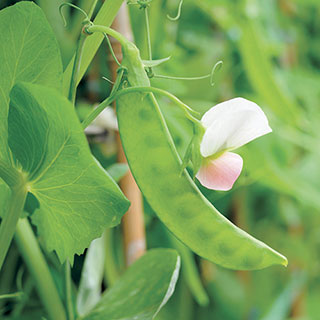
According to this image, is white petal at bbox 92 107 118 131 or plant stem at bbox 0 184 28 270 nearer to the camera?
plant stem at bbox 0 184 28 270

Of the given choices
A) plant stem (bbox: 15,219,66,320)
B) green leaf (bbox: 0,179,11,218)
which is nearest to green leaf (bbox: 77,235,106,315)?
plant stem (bbox: 15,219,66,320)

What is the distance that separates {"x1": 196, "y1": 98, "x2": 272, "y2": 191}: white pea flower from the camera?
20cm

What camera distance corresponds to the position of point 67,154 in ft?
0.70

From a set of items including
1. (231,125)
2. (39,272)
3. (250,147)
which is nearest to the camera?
(231,125)

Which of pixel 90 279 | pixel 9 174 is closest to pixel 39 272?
pixel 90 279

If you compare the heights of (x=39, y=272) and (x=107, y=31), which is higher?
(x=107, y=31)

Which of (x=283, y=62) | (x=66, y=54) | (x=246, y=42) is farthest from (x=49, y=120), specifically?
(x=283, y=62)

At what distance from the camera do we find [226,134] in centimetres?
21

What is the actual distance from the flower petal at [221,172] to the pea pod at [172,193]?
2 cm

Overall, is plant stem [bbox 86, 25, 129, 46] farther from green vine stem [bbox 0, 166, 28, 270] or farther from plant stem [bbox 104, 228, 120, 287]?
plant stem [bbox 104, 228, 120, 287]

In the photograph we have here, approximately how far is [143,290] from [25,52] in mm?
148

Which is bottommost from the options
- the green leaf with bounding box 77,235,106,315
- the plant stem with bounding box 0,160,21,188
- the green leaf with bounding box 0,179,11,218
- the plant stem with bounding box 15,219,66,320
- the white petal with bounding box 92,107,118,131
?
the green leaf with bounding box 77,235,106,315

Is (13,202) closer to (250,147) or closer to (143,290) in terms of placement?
(143,290)

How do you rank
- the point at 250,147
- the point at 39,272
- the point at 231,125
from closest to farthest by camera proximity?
the point at 231,125
the point at 39,272
the point at 250,147
